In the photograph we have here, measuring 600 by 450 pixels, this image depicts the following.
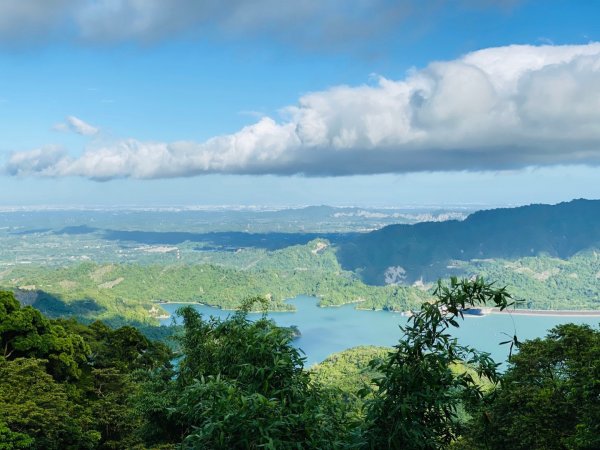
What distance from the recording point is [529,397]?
423 inches

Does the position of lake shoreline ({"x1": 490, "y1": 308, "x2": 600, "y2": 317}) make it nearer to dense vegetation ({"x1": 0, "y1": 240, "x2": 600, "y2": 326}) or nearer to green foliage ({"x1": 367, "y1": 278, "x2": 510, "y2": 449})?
dense vegetation ({"x1": 0, "y1": 240, "x2": 600, "y2": 326})

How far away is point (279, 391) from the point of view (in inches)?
151

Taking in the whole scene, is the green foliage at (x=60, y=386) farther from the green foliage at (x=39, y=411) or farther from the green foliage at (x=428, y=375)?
the green foliage at (x=428, y=375)

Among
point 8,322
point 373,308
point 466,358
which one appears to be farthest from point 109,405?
point 373,308

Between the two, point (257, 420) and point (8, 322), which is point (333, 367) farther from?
point (257, 420)

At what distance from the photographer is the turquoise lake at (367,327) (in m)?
90.7

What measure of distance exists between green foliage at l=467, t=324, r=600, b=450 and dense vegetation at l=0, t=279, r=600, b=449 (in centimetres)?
3

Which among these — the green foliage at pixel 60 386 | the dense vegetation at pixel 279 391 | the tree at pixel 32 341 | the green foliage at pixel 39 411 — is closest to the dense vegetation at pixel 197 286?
the green foliage at pixel 60 386

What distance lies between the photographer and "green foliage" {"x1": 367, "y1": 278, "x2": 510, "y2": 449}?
372 cm

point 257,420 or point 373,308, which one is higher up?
point 257,420

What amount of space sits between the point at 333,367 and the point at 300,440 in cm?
5865

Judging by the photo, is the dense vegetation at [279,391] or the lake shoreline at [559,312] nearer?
the dense vegetation at [279,391]

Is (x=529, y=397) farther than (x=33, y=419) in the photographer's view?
Yes

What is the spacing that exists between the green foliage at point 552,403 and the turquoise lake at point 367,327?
67931 mm
